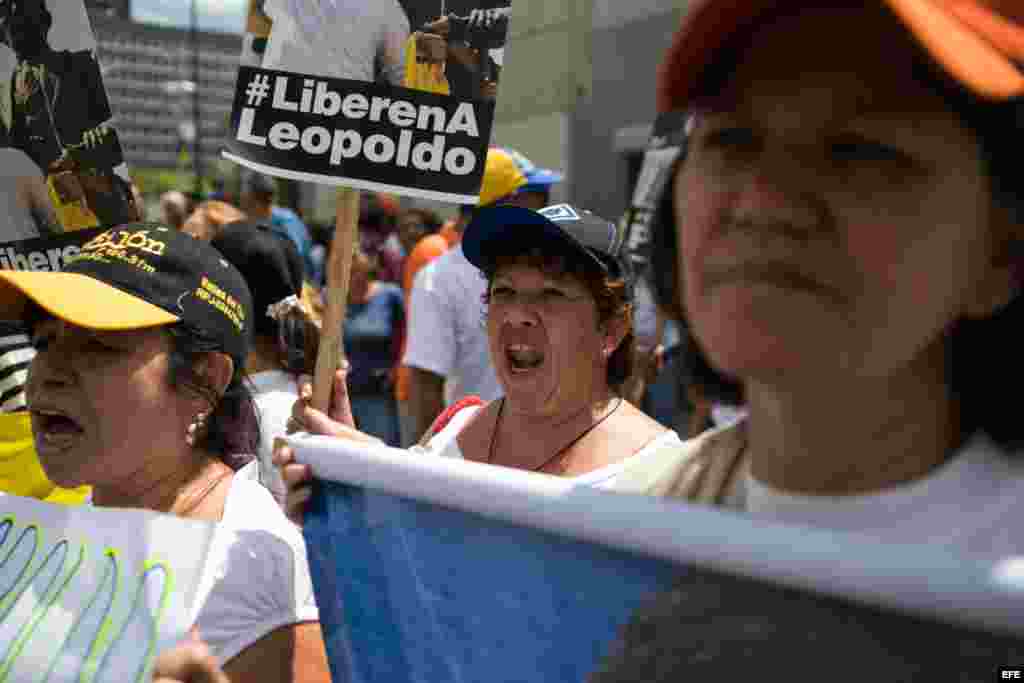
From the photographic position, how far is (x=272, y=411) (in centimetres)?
345

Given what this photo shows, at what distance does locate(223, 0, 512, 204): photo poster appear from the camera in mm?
2359

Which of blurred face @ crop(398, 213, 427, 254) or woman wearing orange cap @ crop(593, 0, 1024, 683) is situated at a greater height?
woman wearing orange cap @ crop(593, 0, 1024, 683)

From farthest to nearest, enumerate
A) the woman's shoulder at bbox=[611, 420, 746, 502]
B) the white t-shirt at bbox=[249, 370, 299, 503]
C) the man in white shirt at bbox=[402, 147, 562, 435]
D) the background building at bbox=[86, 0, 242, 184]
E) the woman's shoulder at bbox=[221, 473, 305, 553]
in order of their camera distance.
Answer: the background building at bbox=[86, 0, 242, 184]
the man in white shirt at bbox=[402, 147, 562, 435]
the white t-shirt at bbox=[249, 370, 299, 503]
the woman's shoulder at bbox=[221, 473, 305, 553]
the woman's shoulder at bbox=[611, 420, 746, 502]

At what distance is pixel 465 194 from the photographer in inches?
95.6

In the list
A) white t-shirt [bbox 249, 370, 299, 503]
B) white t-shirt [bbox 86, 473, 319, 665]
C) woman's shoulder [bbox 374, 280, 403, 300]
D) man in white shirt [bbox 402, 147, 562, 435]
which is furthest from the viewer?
woman's shoulder [bbox 374, 280, 403, 300]

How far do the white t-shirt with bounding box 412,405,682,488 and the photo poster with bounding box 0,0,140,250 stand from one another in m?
0.88

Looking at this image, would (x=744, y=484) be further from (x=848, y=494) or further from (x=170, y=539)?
(x=170, y=539)

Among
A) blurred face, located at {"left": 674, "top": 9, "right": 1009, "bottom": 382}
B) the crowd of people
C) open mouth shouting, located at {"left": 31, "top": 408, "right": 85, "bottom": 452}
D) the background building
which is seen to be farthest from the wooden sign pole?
the background building

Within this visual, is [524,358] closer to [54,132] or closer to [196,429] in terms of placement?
[196,429]

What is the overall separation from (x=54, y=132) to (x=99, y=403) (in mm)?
1091

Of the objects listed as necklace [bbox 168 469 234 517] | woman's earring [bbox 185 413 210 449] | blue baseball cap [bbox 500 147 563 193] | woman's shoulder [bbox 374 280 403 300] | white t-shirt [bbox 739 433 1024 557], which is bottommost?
woman's shoulder [bbox 374 280 403 300]

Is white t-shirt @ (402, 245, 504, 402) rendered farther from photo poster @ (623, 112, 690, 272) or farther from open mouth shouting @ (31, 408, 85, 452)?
open mouth shouting @ (31, 408, 85, 452)

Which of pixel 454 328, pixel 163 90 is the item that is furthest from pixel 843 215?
pixel 163 90

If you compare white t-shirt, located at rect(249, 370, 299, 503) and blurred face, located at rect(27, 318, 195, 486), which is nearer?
blurred face, located at rect(27, 318, 195, 486)
